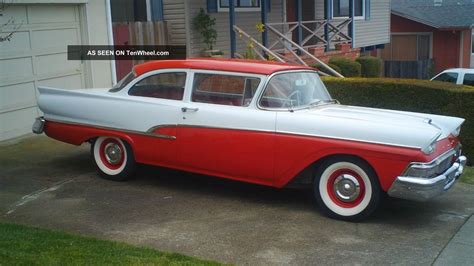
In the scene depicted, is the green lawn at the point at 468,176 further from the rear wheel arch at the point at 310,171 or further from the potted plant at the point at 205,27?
the potted plant at the point at 205,27

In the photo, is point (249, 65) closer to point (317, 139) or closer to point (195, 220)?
point (317, 139)

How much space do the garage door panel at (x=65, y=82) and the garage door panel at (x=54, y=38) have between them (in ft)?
1.86

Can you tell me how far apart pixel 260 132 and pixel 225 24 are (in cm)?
1091

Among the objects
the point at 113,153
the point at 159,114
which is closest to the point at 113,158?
the point at 113,153

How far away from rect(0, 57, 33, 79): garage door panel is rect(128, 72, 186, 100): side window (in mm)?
3224

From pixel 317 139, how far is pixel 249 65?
129cm

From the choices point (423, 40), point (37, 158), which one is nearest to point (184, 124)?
point (37, 158)

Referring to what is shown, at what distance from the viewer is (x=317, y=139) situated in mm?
5969

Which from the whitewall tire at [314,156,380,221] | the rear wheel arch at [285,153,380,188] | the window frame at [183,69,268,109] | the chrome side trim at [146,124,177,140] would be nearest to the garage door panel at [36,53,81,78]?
the chrome side trim at [146,124,177,140]

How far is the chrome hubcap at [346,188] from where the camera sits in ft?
19.4

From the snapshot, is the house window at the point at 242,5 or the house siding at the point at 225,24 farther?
the house window at the point at 242,5

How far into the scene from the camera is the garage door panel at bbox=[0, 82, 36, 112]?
30.8 feet

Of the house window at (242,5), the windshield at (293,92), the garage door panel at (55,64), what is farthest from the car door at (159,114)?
the house window at (242,5)

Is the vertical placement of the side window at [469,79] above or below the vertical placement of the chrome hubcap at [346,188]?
below
